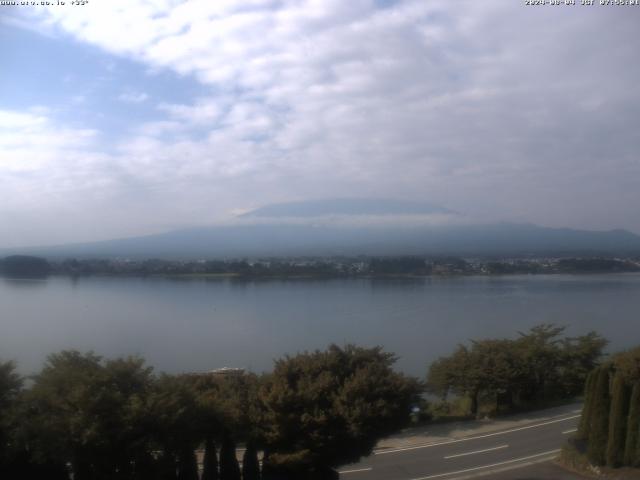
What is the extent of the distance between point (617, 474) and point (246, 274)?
1209 inches

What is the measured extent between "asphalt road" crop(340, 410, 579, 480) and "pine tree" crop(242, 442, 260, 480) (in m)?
1.84

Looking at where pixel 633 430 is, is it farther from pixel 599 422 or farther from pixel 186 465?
pixel 186 465

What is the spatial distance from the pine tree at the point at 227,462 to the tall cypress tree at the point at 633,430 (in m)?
4.30

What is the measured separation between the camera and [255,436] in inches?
247

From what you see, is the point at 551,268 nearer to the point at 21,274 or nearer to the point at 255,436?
the point at 21,274

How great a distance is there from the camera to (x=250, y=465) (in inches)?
247

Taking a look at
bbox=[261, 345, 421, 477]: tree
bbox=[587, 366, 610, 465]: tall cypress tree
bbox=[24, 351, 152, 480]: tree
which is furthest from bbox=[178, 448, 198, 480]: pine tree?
bbox=[587, 366, 610, 465]: tall cypress tree

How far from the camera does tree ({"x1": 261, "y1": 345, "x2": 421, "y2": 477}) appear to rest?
20.4 ft

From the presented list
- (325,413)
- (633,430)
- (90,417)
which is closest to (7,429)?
(90,417)

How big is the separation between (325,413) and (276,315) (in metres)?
19.1

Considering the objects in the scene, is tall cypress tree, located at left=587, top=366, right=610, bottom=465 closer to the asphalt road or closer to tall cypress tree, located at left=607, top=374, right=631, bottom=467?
tall cypress tree, located at left=607, top=374, right=631, bottom=467

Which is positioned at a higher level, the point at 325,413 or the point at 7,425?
the point at 7,425

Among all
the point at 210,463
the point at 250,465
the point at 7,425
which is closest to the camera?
the point at 7,425

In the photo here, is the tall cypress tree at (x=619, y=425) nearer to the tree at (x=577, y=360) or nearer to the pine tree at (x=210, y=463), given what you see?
the pine tree at (x=210, y=463)
